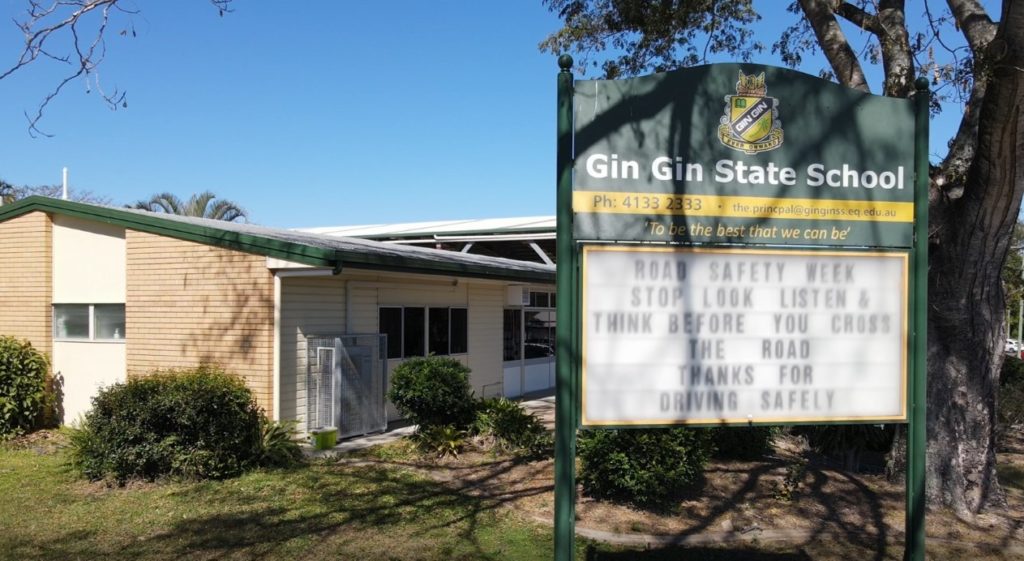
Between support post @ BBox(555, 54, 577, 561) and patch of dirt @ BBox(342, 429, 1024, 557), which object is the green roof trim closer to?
patch of dirt @ BBox(342, 429, 1024, 557)

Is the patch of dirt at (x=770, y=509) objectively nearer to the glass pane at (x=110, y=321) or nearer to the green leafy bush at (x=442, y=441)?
the green leafy bush at (x=442, y=441)

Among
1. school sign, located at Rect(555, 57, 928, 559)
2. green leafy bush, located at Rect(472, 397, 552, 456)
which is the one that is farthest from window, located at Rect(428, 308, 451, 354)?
school sign, located at Rect(555, 57, 928, 559)

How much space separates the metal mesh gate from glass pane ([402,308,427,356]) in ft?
6.44

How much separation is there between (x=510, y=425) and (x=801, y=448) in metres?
4.10

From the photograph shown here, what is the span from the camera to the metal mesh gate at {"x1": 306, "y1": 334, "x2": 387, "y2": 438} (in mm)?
11781

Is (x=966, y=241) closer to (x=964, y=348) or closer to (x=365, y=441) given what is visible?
(x=964, y=348)

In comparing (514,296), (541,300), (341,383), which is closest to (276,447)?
(341,383)

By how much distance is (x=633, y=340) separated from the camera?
4.77 meters

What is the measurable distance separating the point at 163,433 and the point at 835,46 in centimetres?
894

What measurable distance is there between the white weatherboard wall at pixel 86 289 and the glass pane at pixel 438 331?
5.30 metres

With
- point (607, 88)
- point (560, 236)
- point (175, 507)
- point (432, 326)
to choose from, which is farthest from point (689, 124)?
point (432, 326)

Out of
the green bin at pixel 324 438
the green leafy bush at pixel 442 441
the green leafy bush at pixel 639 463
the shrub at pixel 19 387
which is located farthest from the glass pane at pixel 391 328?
the green leafy bush at pixel 639 463

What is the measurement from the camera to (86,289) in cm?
1326

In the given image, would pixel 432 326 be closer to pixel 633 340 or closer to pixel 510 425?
pixel 510 425
